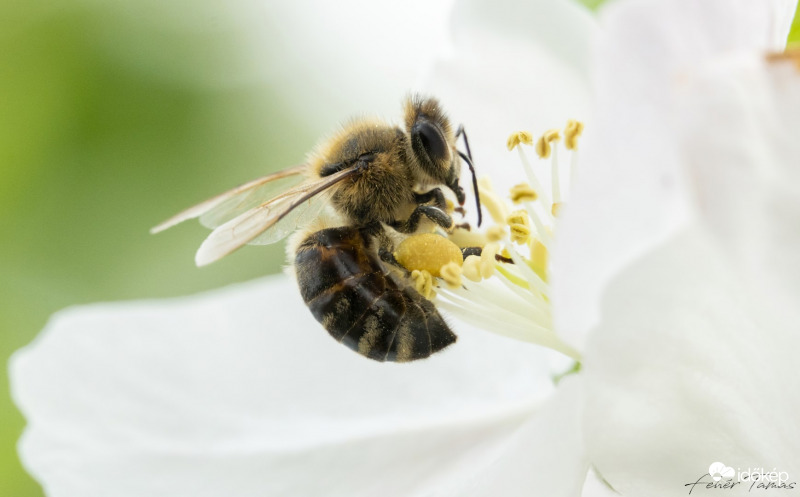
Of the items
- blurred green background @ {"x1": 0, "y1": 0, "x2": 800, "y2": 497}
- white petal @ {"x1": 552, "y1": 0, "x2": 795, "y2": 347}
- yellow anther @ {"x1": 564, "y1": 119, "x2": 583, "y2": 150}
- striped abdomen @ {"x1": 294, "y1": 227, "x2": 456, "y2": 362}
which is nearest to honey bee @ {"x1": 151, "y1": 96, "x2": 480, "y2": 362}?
striped abdomen @ {"x1": 294, "y1": 227, "x2": 456, "y2": 362}

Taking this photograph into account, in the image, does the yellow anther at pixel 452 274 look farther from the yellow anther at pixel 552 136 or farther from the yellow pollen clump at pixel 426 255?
the yellow anther at pixel 552 136

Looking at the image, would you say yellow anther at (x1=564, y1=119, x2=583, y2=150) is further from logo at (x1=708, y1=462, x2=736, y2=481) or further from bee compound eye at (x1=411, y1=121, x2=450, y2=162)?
logo at (x1=708, y1=462, x2=736, y2=481)

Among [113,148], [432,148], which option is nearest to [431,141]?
[432,148]

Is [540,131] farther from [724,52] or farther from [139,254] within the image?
[139,254]

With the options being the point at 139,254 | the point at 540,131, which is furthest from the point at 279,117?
the point at 540,131

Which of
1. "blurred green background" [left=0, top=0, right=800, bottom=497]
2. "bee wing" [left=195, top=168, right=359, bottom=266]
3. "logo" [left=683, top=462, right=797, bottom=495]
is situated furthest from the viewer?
"blurred green background" [left=0, top=0, right=800, bottom=497]

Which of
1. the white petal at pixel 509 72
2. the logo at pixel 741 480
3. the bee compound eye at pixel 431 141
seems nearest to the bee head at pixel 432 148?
the bee compound eye at pixel 431 141

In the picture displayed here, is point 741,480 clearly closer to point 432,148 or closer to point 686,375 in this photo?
point 686,375
